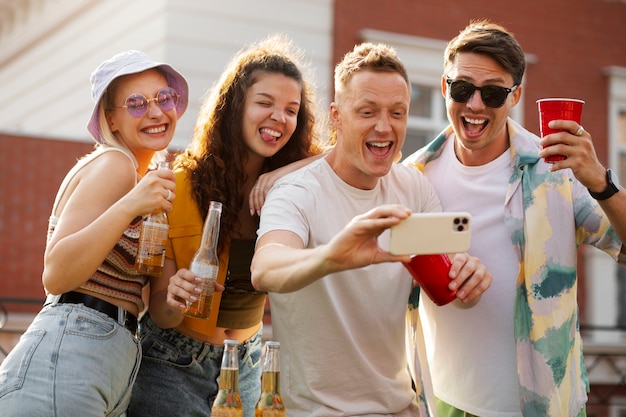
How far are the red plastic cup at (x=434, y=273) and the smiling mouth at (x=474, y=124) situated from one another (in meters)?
0.78

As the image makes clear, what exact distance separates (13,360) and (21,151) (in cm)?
646

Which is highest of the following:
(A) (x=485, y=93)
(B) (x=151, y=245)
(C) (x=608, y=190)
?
(A) (x=485, y=93)

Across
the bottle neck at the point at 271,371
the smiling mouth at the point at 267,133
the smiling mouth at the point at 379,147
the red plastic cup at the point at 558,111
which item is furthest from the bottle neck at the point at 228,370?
the red plastic cup at the point at 558,111

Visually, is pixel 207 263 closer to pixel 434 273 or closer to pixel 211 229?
pixel 211 229

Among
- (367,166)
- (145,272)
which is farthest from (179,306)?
(367,166)

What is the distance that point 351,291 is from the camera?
Result: 325cm

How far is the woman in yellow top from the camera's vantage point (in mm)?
3523

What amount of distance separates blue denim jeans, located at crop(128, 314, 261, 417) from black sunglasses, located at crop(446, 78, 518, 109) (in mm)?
1376

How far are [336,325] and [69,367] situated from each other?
0.90 meters

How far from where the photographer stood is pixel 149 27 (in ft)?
33.2

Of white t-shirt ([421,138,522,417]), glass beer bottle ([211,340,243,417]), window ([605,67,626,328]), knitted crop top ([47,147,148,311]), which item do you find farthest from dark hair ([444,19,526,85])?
window ([605,67,626,328])

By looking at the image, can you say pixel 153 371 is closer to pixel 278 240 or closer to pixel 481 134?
pixel 278 240

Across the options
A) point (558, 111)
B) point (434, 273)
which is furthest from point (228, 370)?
point (558, 111)

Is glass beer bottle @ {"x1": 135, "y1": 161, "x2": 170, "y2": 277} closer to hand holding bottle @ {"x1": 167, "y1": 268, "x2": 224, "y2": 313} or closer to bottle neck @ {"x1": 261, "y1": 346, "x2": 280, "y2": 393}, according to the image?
hand holding bottle @ {"x1": 167, "y1": 268, "x2": 224, "y2": 313}
